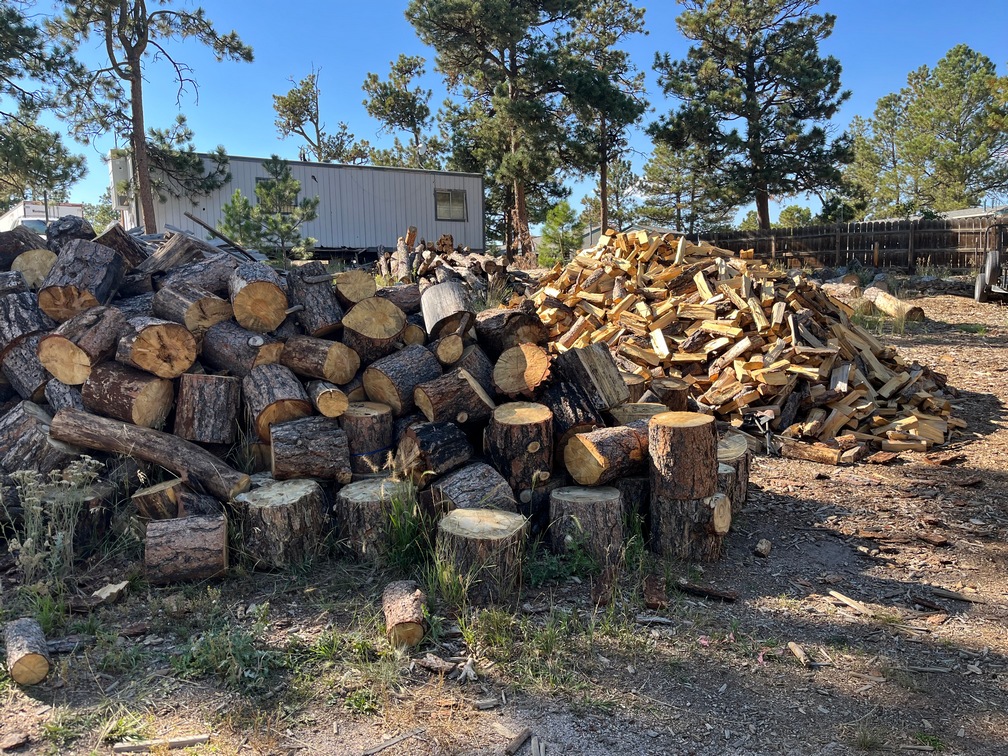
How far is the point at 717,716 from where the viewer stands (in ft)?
9.59

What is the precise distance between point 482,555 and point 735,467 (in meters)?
1.99

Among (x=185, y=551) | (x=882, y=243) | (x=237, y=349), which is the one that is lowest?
(x=185, y=551)

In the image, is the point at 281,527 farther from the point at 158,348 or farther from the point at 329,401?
the point at 158,348

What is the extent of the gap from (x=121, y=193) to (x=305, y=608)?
1764cm

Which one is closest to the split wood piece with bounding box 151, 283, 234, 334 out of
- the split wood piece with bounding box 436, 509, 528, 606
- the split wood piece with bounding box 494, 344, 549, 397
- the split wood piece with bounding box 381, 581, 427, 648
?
the split wood piece with bounding box 494, 344, 549, 397

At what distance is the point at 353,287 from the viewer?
17.0ft

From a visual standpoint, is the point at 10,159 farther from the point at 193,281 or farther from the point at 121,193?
the point at 193,281

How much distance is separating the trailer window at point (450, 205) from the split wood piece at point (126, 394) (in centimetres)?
1898

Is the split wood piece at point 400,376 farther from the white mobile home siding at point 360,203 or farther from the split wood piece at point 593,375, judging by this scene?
the white mobile home siding at point 360,203

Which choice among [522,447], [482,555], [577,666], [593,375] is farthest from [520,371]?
[577,666]

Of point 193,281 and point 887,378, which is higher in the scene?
point 193,281

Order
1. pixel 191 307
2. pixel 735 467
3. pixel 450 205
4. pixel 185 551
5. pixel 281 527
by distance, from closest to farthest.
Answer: pixel 185 551, pixel 281 527, pixel 735 467, pixel 191 307, pixel 450 205

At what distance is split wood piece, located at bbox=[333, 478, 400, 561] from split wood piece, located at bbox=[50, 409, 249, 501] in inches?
26.0

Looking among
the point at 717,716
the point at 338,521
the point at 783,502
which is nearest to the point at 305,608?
the point at 338,521
